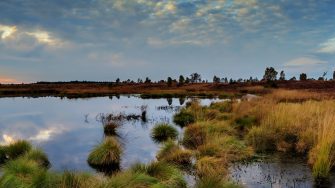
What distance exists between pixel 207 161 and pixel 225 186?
3.36 metres

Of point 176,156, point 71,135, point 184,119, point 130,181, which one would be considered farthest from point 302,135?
point 71,135

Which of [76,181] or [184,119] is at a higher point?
[76,181]

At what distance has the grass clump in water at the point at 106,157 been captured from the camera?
14430 millimetres

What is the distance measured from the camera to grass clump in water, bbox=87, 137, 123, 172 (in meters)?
14.4

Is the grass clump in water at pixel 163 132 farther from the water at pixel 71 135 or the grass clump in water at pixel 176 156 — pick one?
the grass clump in water at pixel 176 156

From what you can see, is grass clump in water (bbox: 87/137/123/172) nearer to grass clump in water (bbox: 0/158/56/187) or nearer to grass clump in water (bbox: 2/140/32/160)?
grass clump in water (bbox: 2/140/32/160)

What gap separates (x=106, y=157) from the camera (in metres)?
14.8

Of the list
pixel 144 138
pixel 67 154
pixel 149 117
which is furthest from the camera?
pixel 149 117

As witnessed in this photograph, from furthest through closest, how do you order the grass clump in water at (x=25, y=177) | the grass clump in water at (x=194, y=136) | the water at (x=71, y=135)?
the grass clump in water at (x=194, y=136) → the water at (x=71, y=135) → the grass clump in water at (x=25, y=177)

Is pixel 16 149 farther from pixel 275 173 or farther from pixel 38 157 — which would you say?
pixel 275 173

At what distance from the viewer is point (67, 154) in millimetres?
17281

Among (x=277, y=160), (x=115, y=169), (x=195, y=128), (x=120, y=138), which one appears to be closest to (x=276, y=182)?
(x=277, y=160)

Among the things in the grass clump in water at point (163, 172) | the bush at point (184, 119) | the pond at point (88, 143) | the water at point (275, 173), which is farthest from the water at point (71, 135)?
the water at point (275, 173)

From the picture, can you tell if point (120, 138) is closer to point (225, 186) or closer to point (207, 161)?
point (207, 161)
